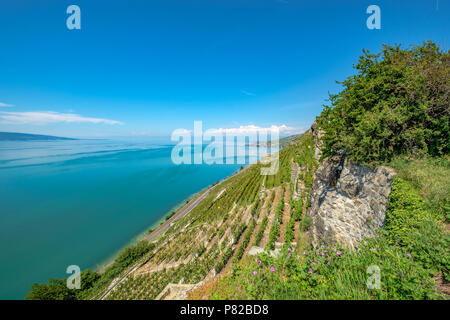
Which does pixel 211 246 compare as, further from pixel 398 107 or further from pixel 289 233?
pixel 398 107

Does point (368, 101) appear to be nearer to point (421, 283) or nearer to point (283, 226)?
point (421, 283)

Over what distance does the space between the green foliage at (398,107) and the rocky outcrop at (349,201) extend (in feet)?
2.32

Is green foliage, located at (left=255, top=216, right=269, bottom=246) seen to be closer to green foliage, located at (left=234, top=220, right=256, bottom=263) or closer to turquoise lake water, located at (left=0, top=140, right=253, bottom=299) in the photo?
green foliage, located at (left=234, top=220, right=256, bottom=263)

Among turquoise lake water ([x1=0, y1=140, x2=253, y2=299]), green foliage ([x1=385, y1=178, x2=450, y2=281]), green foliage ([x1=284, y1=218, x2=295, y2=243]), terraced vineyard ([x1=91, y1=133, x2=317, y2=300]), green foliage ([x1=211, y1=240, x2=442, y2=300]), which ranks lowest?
turquoise lake water ([x1=0, y1=140, x2=253, y2=299])

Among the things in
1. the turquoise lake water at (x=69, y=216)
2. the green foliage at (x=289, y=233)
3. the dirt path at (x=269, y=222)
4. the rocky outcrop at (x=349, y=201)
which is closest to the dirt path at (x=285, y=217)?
the green foliage at (x=289, y=233)

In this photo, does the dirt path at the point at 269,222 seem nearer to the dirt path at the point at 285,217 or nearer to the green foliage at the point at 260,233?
the green foliage at the point at 260,233

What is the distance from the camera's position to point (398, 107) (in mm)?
5535

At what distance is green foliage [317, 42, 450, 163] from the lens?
17.3ft

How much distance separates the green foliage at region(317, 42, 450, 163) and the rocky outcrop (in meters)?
0.71

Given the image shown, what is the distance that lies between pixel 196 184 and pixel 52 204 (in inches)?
1669

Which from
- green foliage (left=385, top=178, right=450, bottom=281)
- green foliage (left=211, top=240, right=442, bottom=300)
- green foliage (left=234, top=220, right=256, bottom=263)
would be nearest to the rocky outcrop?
green foliage (left=385, top=178, right=450, bottom=281)

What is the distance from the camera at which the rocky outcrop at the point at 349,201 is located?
5473 millimetres

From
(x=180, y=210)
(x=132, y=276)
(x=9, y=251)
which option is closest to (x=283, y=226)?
(x=132, y=276)

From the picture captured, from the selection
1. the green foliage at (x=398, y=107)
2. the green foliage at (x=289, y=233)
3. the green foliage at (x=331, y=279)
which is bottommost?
the green foliage at (x=289, y=233)
